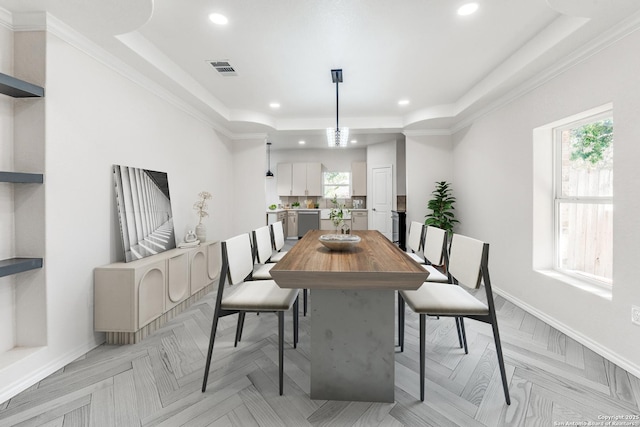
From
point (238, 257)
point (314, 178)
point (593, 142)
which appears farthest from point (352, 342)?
point (314, 178)

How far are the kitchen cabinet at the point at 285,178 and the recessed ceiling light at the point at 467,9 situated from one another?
626 cm

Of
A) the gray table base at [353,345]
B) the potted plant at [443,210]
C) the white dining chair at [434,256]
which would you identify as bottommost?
the gray table base at [353,345]

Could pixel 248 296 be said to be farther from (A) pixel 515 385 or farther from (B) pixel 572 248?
(B) pixel 572 248

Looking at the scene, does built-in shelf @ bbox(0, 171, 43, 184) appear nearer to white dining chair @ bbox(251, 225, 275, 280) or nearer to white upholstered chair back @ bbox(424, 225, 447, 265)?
white dining chair @ bbox(251, 225, 275, 280)

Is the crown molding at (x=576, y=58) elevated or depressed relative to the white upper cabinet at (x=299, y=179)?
elevated

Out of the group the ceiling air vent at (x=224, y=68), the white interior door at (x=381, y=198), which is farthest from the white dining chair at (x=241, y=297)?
the white interior door at (x=381, y=198)

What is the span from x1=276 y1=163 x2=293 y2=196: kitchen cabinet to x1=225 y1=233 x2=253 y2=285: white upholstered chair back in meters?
5.98

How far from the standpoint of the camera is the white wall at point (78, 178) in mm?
1976

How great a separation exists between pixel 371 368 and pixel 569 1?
2636 mm

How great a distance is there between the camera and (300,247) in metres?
2.29

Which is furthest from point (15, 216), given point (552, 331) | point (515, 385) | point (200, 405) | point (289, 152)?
point (289, 152)

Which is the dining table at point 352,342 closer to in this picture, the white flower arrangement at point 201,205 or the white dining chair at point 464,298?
the white dining chair at point 464,298

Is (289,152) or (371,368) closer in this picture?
(371,368)

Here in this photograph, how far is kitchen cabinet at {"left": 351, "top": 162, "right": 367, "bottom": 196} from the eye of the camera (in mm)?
7766
